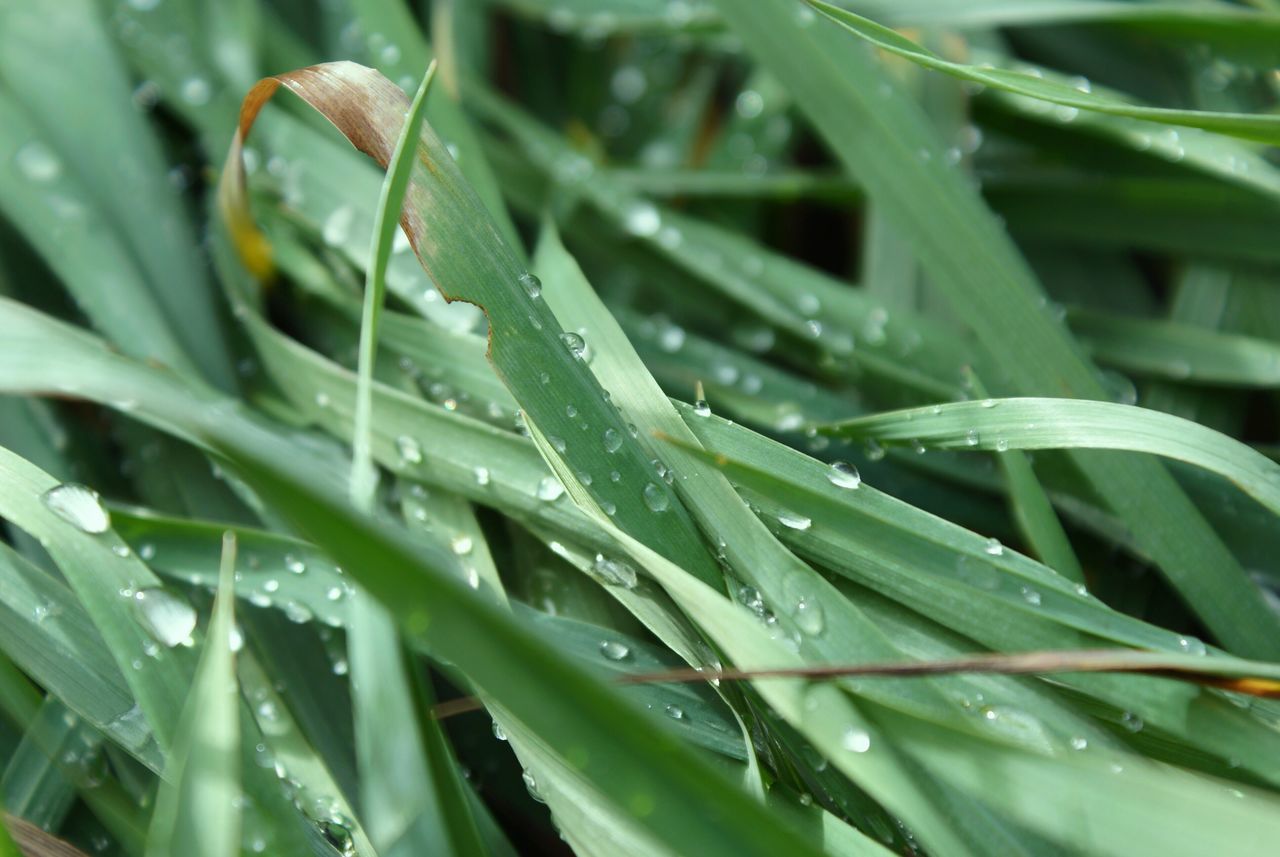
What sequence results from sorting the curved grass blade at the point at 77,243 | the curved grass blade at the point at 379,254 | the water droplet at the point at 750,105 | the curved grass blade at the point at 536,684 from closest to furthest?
the curved grass blade at the point at 536,684 → the curved grass blade at the point at 379,254 → the curved grass blade at the point at 77,243 → the water droplet at the point at 750,105

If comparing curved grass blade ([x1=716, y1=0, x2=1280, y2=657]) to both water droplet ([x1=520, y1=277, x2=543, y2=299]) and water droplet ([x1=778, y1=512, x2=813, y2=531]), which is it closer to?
water droplet ([x1=778, y1=512, x2=813, y2=531])

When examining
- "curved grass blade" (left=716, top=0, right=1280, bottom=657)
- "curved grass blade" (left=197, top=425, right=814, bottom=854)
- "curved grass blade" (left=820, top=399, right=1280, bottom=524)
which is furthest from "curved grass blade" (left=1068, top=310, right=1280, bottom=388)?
"curved grass blade" (left=197, top=425, right=814, bottom=854)

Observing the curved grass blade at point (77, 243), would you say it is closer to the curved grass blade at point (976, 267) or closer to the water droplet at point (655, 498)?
the water droplet at point (655, 498)

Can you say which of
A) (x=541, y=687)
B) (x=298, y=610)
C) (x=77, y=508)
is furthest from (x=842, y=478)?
(x=77, y=508)

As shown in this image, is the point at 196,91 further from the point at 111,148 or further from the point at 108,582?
the point at 108,582

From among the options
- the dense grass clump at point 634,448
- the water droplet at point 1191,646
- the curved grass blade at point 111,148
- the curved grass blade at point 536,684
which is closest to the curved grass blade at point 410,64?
the dense grass clump at point 634,448

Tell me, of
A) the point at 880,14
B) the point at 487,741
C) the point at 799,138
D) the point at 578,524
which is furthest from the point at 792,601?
the point at 799,138

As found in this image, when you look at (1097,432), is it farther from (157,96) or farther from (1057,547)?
(157,96)
